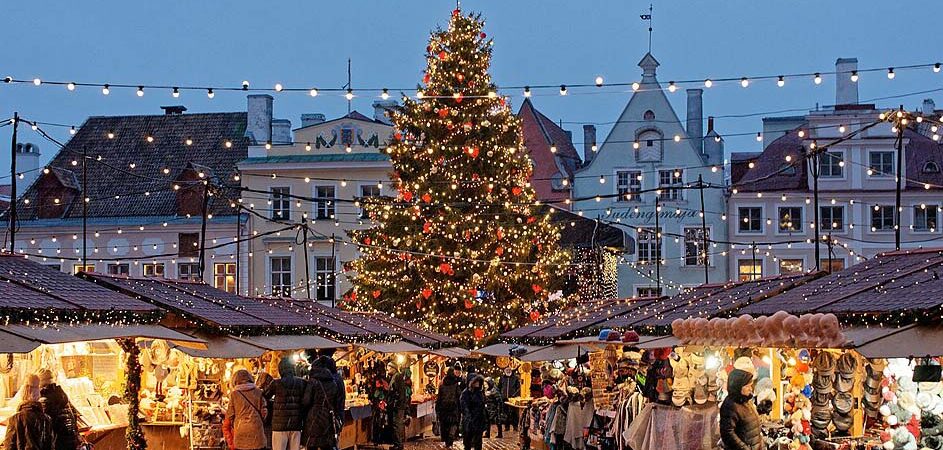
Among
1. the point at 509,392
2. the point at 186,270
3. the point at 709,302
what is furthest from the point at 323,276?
the point at 709,302

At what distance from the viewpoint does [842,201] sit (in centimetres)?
4828

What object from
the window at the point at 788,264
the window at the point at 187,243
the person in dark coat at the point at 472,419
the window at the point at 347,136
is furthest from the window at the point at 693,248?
the person in dark coat at the point at 472,419

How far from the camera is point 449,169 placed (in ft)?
114

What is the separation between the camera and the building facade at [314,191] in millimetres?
47719

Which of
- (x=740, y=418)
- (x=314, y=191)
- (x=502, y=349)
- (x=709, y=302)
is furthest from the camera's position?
(x=314, y=191)

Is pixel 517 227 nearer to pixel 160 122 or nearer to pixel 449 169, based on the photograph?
pixel 449 169

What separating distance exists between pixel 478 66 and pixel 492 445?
11.9 metres

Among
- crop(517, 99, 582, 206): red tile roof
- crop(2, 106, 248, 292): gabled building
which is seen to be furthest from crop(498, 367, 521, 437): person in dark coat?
crop(517, 99, 582, 206): red tile roof

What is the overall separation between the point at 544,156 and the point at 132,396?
38.2 m

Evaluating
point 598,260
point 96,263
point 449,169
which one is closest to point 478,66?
point 449,169

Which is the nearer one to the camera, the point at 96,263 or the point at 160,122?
the point at 96,263

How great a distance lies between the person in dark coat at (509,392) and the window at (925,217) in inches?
874

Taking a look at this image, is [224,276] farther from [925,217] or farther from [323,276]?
[925,217]

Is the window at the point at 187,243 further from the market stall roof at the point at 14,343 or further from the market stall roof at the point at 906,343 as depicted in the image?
the market stall roof at the point at 906,343
